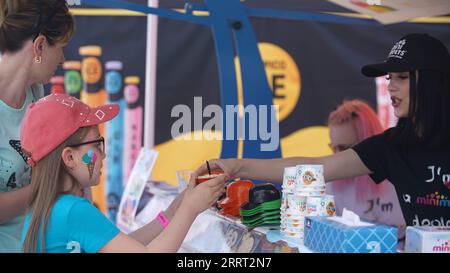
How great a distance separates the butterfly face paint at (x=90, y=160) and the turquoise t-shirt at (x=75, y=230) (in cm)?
13

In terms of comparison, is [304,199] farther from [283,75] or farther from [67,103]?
[283,75]

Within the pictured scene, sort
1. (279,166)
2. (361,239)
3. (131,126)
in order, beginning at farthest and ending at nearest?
1. (131,126)
2. (279,166)
3. (361,239)

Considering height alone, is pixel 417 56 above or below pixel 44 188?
above

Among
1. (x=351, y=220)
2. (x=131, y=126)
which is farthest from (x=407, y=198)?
(x=131, y=126)

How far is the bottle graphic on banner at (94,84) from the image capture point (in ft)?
15.9

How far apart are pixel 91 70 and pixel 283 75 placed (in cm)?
140

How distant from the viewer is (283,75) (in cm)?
482

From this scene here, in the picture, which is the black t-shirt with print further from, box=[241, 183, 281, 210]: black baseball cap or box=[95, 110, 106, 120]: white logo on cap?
box=[95, 110, 106, 120]: white logo on cap

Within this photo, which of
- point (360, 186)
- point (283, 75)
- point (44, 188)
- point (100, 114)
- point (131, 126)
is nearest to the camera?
point (44, 188)

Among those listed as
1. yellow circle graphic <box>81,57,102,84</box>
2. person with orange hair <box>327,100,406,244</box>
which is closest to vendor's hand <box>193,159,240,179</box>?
person with orange hair <box>327,100,406,244</box>

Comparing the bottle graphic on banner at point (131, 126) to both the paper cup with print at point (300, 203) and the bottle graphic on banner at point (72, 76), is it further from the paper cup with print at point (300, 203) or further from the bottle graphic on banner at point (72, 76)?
the paper cup with print at point (300, 203)

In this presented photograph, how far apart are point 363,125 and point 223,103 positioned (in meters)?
0.90

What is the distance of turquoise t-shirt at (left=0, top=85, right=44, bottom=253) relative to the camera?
2352 millimetres

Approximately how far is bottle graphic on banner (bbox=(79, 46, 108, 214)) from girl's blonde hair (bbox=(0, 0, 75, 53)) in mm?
2391
